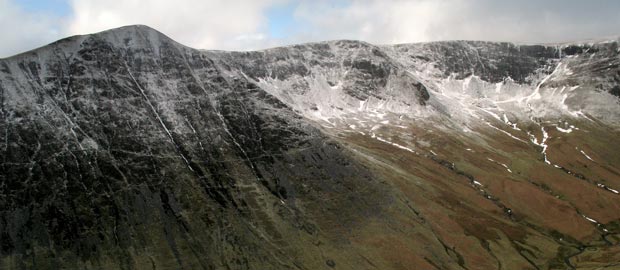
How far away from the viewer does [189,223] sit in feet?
655

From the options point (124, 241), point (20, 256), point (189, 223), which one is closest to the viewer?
point (20, 256)

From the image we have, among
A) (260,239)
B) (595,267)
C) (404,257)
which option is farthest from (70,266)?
(595,267)

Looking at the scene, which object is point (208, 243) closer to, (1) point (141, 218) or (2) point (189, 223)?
(2) point (189, 223)

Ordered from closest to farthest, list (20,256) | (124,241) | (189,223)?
(20,256) < (124,241) < (189,223)

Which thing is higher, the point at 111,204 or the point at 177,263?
the point at 111,204

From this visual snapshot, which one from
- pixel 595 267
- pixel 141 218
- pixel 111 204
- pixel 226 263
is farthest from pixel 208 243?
pixel 595 267

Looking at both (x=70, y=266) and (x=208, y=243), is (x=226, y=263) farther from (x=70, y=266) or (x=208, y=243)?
(x=70, y=266)

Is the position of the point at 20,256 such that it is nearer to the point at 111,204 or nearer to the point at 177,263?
the point at 111,204

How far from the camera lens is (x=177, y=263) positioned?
600ft

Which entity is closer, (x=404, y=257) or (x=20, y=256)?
(x=20, y=256)

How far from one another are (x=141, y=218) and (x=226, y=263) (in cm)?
3525

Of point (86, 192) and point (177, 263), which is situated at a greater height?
point (86, 192)

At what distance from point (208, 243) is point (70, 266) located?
44.6m

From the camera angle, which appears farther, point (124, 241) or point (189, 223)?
point (189, 223)
